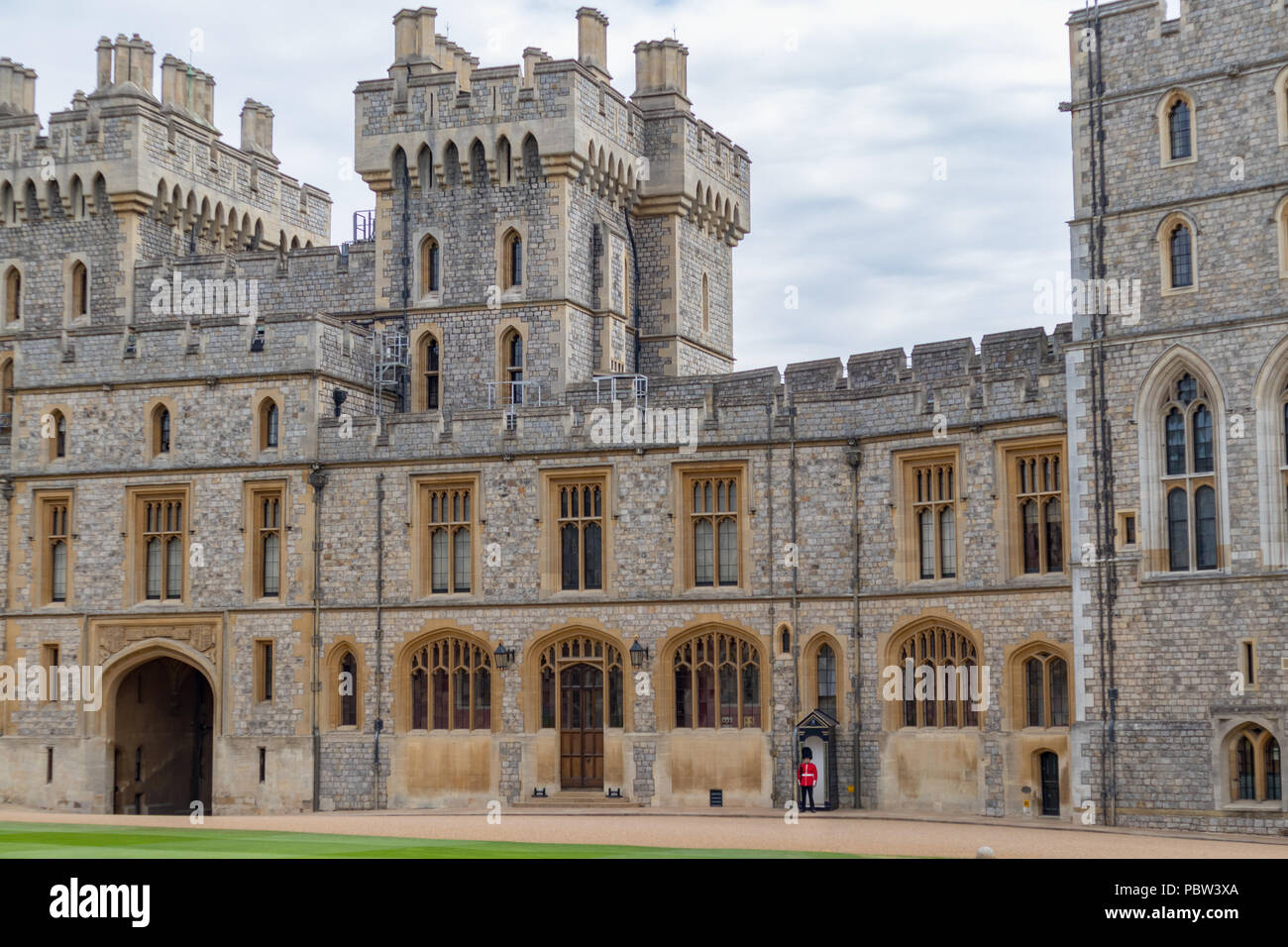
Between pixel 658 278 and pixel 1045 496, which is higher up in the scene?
pixel 658 278

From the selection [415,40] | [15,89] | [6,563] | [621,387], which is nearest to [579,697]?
[621,387]

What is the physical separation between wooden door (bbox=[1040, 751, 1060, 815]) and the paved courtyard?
1211mm

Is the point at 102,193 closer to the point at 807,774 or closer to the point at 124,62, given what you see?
the point at 124,62

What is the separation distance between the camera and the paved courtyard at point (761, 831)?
23562mm

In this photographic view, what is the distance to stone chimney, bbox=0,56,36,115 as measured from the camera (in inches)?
1674

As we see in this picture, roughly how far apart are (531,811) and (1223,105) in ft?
54.4

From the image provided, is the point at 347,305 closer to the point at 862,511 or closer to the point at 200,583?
the point at 200,583

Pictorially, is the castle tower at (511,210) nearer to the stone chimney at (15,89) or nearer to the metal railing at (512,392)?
the metal railing at (512,392)

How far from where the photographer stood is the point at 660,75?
41.8 m

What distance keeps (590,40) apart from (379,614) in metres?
13.3

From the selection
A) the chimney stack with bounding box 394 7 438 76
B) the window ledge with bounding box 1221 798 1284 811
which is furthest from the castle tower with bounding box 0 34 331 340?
the window ledge with bounding box 1221 798 1284 811

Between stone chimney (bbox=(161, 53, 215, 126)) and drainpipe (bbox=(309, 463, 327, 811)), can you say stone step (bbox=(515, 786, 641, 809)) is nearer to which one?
drainpipe (bbox=(309, 463, 327, 811))
